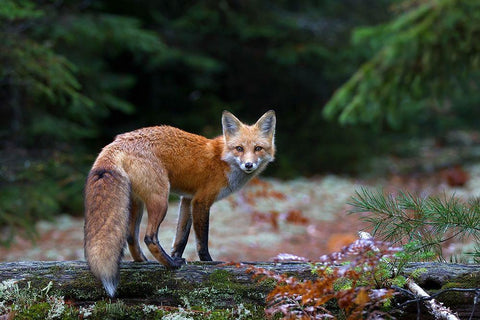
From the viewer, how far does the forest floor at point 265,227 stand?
359 inches

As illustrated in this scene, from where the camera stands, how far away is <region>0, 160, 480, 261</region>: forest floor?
912cm

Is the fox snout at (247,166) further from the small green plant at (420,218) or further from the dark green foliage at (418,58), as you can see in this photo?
the dark green foliage at (418,58)

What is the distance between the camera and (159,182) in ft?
12.8

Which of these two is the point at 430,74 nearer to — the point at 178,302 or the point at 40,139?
the point at 178,302

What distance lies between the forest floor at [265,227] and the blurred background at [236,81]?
71 centimetres

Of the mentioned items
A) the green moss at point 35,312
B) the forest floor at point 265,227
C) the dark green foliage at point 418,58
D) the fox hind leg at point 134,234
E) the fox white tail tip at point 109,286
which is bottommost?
the green moss at point 35,312

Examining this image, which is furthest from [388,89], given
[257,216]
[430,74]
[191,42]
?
[191,42]

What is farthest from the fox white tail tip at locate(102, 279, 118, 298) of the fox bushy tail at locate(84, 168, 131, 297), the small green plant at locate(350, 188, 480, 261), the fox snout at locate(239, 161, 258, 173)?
the fox snout at locate(239, 161, 258, 173)

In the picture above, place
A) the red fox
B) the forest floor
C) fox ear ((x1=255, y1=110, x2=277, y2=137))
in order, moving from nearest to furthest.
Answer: the red fox → fox ear ((x1=255, y1=110, x2=277, y2=137)) → the forest floor

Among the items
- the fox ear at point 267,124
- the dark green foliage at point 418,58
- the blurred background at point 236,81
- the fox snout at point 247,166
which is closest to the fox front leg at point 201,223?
the fox snout at point 247,166

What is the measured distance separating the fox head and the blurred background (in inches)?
111

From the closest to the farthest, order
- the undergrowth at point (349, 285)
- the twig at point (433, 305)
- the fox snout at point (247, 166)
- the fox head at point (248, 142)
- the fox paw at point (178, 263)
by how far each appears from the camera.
Result: the undergrowth at point (349, 285) → the twig at point (433, 305) → the fox paw at point (178, 263) → the fox snout at point (247, 166) → the fox head at point (248, 142)

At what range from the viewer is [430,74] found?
9039 millimetres

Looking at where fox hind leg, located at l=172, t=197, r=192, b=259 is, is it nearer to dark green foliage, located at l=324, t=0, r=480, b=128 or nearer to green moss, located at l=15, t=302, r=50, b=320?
green moss, located at l=15, t=302, r=50, b=320
